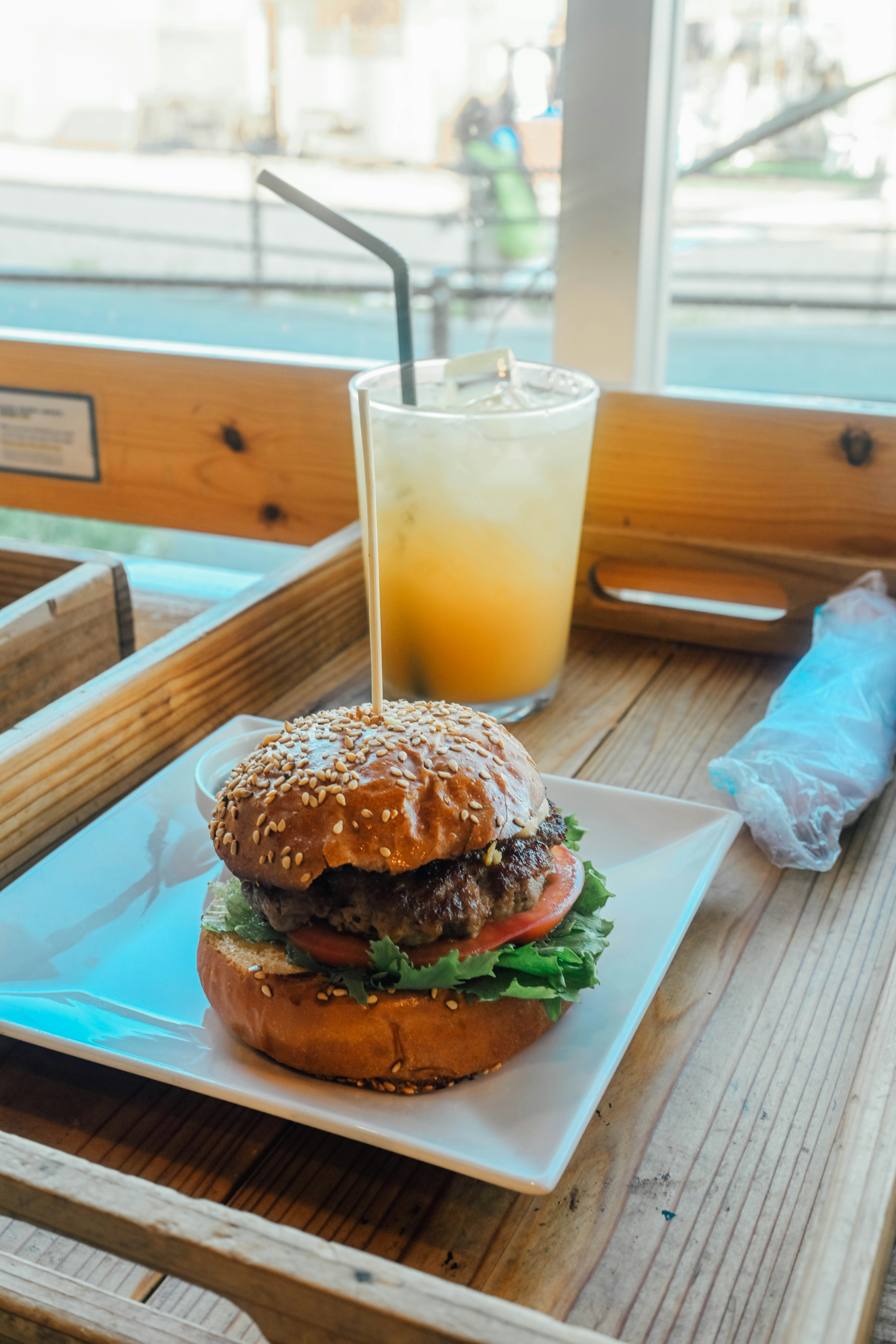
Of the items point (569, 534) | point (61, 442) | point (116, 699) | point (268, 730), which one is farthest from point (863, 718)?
point (61, 442)

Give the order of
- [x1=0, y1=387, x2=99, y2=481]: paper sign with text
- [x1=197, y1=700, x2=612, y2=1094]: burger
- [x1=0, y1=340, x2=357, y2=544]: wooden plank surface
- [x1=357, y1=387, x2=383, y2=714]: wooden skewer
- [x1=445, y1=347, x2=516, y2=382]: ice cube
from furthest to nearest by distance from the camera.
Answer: [x1=0, y1=387, x2=99, y2=481]: paper sign with text
[x1=0, y1=340, x2=357, y2=544]: wooden plank surface
[x1=445, y1=347, x2=516, y2=382]: ice cube
[x1=357, y1=387, x2=383, y2=714]: wooden skewer
[x1=197, y1=700, x2=612, y2=1094]: burger

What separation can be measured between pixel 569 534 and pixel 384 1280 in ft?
2.89

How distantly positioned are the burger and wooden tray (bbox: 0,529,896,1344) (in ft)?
0.23

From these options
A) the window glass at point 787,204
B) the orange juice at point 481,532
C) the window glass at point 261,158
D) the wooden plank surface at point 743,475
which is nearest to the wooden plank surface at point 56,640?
the orange juice at point 481,532

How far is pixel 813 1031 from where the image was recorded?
2.64 ft

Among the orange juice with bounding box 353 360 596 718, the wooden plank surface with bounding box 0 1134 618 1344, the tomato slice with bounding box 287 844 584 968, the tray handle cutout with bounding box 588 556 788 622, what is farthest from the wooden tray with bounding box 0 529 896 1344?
the tray handle cutout with bounding box 588 556 788 622

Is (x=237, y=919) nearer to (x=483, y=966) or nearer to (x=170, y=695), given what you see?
(x=483, y=966)

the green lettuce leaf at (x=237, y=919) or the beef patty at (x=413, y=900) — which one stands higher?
the beef patty at (x=413, y=900)

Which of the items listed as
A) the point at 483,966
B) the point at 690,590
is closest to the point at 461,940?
the point at 483,966

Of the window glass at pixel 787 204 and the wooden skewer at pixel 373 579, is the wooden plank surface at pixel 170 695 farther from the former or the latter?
the window glass at pixel 787 204

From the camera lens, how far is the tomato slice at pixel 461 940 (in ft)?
2.49

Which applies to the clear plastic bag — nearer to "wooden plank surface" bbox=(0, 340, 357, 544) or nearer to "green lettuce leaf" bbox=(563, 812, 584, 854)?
"green lettuce leaf" bbox=(563, 812, 584, 854)

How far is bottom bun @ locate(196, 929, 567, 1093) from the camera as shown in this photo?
708 mm

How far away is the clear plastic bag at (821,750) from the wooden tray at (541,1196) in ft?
0.10
